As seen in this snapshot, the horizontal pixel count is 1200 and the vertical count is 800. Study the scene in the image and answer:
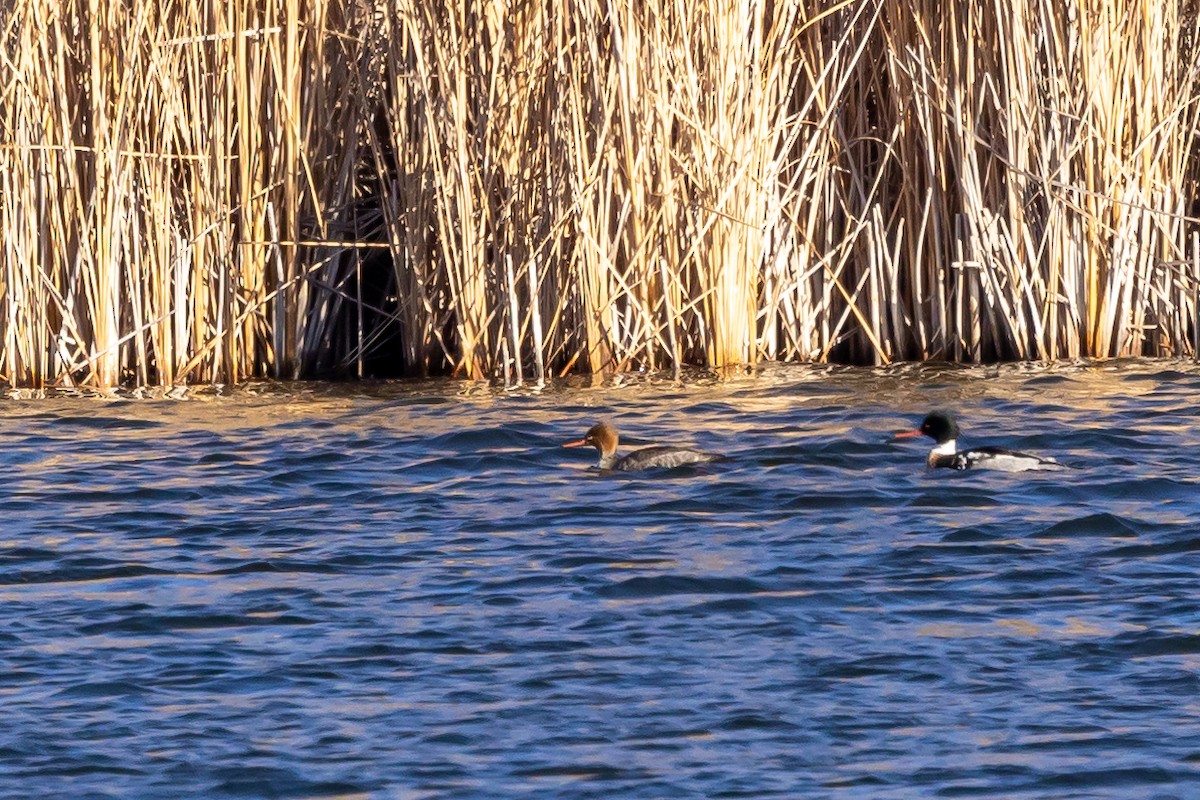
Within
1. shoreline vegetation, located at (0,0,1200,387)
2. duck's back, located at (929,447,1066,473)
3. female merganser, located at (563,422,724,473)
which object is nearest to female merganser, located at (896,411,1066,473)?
duck's back, located at (929,447,1066,473)

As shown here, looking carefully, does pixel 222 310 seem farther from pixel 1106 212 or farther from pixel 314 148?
pixel 1106 212

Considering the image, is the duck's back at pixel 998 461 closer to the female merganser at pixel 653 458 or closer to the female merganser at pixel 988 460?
the female merganser at pixel 988 460

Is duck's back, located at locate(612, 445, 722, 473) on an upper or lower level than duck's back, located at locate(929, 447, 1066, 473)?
upper

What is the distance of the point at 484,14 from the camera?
31.3 feet

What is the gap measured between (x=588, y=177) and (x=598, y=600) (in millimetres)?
3844

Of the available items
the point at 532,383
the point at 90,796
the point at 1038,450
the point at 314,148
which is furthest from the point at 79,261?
the point at 90,796

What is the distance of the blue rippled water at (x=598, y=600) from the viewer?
4.78m

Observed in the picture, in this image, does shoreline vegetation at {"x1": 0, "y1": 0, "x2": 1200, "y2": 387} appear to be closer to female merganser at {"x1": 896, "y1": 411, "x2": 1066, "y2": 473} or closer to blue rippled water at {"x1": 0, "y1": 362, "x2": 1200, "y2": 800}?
blue rippled water at {"x1": 0, "y1": 362, "x2": 1200, "y2": 800}

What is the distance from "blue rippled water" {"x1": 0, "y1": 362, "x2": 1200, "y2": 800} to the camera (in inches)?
188

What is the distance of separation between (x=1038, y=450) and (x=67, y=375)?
4668 millimetres

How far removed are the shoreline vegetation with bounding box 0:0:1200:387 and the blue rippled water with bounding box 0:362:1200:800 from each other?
55 centimetres

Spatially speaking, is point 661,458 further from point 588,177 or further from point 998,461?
point 588,177

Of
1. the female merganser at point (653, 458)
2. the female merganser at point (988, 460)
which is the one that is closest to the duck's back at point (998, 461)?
the female merganser at point (988, 460)

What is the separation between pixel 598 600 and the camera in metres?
6.18
